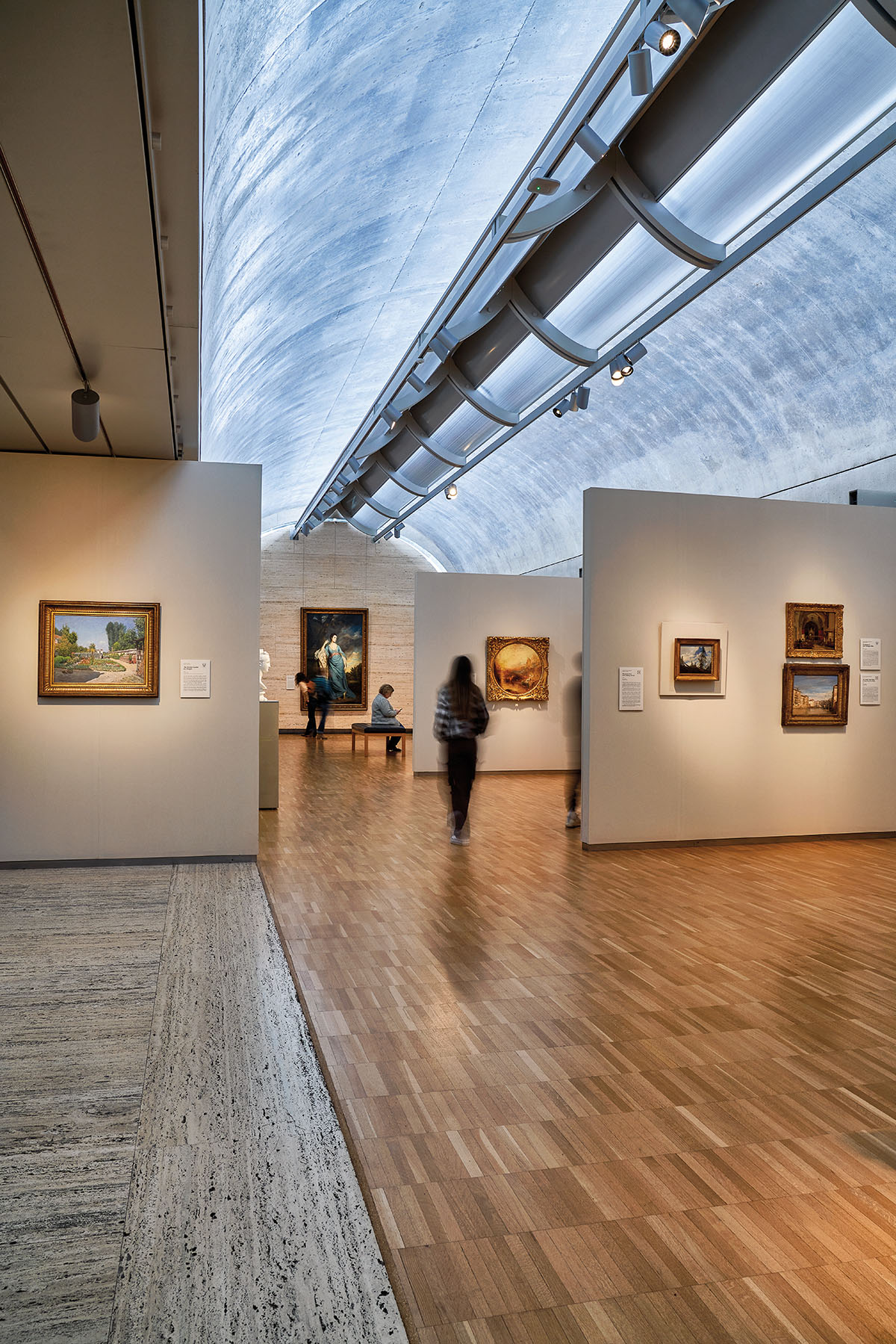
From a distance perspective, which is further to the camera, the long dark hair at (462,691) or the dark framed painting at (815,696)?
the dark framed painting at (815,696)

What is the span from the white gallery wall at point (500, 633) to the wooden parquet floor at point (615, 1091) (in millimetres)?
8871

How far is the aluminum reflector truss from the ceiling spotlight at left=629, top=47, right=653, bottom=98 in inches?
3.4

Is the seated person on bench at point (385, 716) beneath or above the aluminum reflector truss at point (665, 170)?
beneath

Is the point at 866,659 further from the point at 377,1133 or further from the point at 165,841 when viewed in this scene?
the point at 377,1133

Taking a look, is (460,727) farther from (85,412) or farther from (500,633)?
(500,633)

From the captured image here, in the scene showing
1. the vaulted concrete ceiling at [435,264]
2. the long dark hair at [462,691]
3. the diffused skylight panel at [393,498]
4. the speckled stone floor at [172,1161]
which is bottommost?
the speckled stone floor at [172,1161]

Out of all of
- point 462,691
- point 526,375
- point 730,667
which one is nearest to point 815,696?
point 730,667

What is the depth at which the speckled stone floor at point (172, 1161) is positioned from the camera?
2.91 m

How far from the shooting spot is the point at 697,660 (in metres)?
11.0

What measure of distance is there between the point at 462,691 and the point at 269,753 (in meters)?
3.91

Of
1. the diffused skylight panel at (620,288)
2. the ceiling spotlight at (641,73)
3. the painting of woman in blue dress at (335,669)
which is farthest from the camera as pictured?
the painting of woman in blue dress at (335,669)

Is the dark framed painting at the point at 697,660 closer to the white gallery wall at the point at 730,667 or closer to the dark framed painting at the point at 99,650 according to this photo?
the white gallery wall at the point at 730,667

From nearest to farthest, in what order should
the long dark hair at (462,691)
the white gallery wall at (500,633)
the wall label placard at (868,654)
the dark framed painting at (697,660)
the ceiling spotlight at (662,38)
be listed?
the ceiling spotlight at (662,38) → the long dark hair at (462,691) → the dark framed painting at (697,660) → the wall label placard at (868,654) → the white gallery wall at (500,633)

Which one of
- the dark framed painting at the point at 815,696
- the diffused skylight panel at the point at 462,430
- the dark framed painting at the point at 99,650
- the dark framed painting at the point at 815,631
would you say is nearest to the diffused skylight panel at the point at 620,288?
the diffused skylight panel at the point at 462,430
